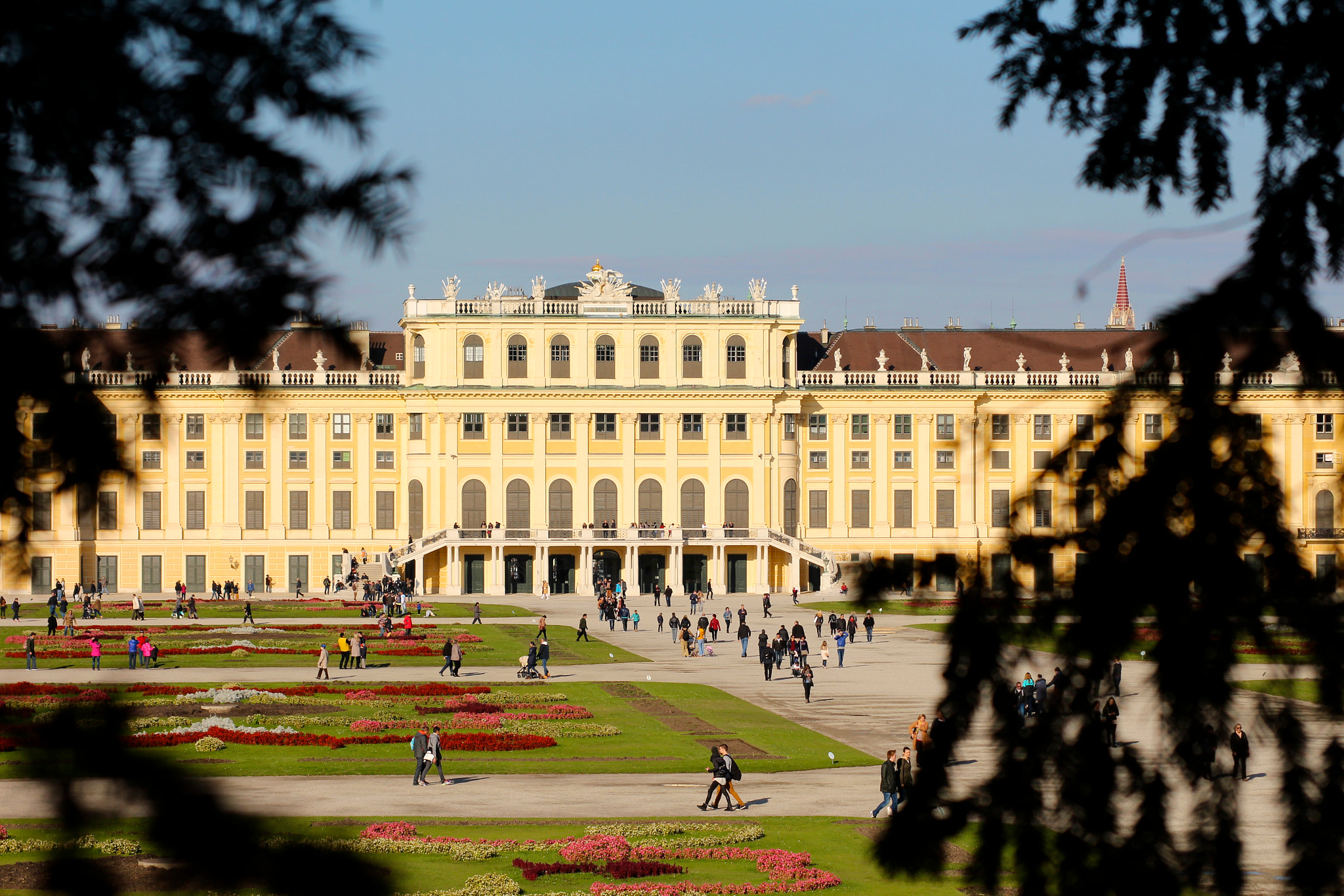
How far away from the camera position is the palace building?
8812cm

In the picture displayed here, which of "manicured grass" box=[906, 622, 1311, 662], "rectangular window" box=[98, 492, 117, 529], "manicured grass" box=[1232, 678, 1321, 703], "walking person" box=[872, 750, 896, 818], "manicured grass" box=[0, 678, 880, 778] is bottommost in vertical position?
"manicured grass" box=[0, 678, 880, 778]

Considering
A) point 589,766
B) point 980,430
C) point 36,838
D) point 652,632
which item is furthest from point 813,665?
point 980,430

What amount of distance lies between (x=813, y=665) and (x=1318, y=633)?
4622cm

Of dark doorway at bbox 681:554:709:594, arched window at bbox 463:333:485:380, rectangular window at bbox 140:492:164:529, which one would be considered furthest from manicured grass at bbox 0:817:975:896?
rectangular window at bbox 140:492:164:529

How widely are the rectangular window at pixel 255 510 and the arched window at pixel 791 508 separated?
28917mm

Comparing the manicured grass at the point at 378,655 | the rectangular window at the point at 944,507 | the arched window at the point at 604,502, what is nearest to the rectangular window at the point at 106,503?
the manicured grass at the point at 378,655

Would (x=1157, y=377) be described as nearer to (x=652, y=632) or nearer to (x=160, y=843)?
(x=160, y=843)

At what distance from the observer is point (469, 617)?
235 feet

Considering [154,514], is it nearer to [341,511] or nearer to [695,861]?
[341,511]

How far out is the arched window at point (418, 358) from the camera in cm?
9112

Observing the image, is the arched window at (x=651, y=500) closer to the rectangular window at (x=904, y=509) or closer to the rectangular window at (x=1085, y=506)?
the rectangular window at (x=904, y=509)

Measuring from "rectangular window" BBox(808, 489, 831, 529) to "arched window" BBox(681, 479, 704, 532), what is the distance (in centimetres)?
657

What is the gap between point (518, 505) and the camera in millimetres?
89625

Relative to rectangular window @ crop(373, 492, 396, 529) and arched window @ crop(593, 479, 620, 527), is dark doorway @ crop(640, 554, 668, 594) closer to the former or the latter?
arched window @ crop(593, 479, 620, 527)
